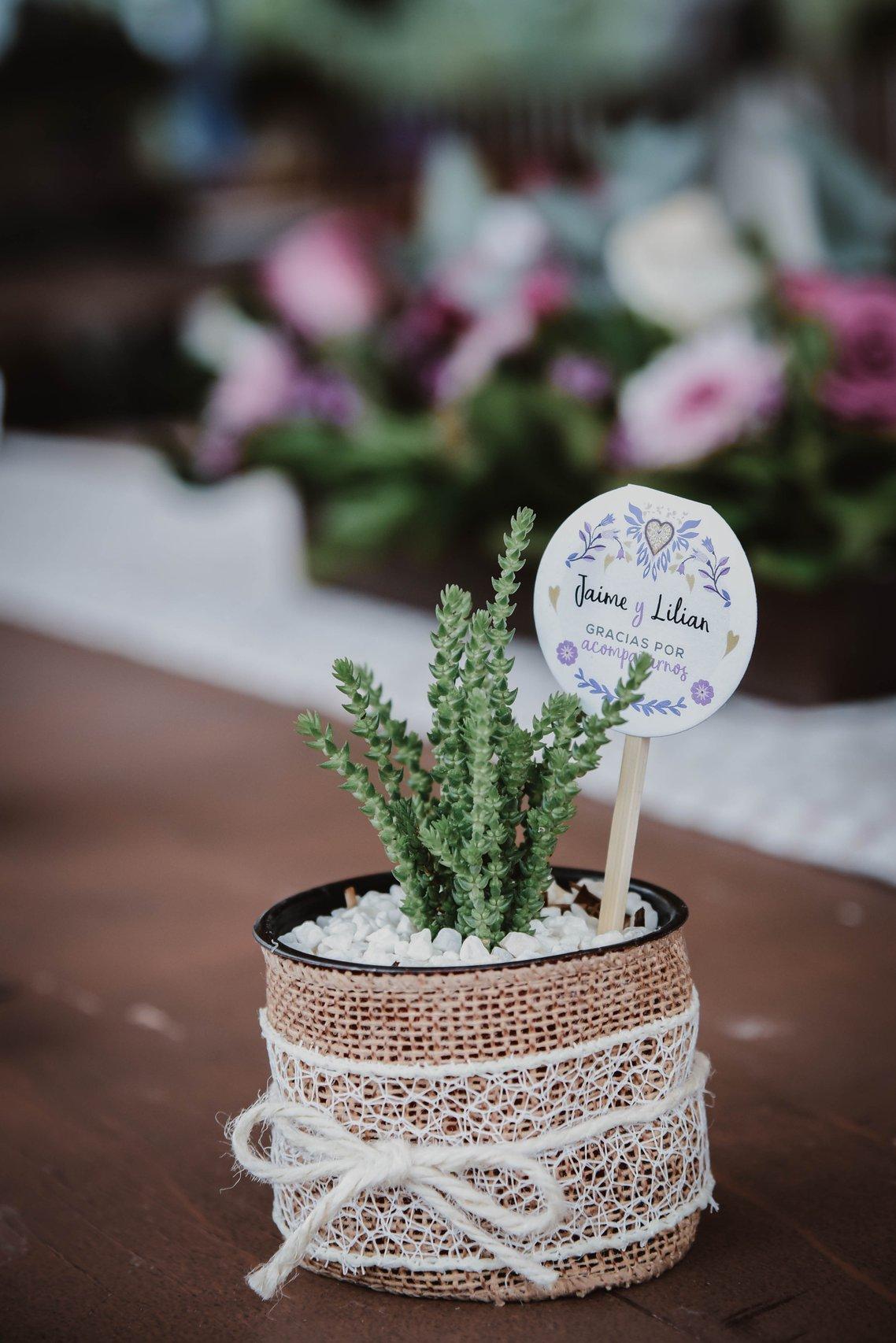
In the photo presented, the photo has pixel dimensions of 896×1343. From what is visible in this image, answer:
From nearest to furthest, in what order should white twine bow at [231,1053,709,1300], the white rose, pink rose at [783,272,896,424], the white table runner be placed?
1. white twine bow at [231,1053,709,1300]
2. the white table runner
3. pink rose at [783,272,896,424]
4. the white rose

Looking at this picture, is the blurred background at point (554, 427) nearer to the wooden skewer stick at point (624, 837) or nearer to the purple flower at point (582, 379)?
the purple flower at point (582, 379)

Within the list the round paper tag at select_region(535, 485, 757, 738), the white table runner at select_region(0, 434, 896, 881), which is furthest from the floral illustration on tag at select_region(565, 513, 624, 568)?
the white table runner at select_region(0, 434, 896, 881)

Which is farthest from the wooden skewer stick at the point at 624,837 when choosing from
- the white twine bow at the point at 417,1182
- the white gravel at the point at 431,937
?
the white twine bow at the point at 417,1182

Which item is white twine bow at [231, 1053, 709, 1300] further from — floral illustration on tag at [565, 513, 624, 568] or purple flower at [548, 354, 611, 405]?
purple flower at [548, 354, 611, 405]

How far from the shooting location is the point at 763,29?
16.8 feet

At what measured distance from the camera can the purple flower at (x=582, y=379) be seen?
2.04 m

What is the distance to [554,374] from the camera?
206 cm

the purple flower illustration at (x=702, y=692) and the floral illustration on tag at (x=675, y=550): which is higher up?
the floral illustration on tag at (x=675, y=550)

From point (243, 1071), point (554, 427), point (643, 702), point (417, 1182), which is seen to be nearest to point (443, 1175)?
point (417, 1182)

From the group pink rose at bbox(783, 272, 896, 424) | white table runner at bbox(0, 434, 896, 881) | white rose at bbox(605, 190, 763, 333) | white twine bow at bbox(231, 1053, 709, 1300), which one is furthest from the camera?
white rose at bbox(605, 190, 763, 333)

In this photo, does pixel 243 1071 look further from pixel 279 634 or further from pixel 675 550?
pixel 279 634

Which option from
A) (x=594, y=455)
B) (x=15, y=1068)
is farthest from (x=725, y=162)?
(x=15, y=1068)

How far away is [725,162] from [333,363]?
2049 millimetres

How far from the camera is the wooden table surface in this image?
0.70 metres
